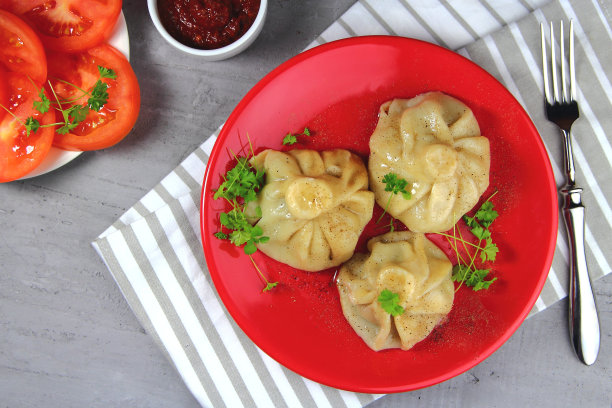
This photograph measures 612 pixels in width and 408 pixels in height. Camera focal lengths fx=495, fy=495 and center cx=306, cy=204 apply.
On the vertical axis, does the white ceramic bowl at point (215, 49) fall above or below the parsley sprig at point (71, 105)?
above

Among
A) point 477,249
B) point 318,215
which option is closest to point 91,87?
point 318,215

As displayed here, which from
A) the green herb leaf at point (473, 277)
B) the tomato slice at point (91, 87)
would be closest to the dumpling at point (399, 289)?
the green herb leaf at point (473, 277)

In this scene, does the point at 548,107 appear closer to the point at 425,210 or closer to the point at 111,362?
the point at 425,210

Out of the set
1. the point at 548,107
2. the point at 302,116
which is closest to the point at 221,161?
Result: the point at 302,116

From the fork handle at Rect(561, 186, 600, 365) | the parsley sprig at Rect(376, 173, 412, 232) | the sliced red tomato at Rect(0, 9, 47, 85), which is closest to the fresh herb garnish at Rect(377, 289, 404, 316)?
the parsley sprig at Rect(376, 173, 412, 232)

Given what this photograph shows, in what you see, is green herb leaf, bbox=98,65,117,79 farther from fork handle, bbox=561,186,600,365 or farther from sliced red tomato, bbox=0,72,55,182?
fork handle, bbox=561,186,600,365

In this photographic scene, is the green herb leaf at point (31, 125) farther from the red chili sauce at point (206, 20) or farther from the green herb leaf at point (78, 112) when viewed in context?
the red chili sauce at point (206, 20)
